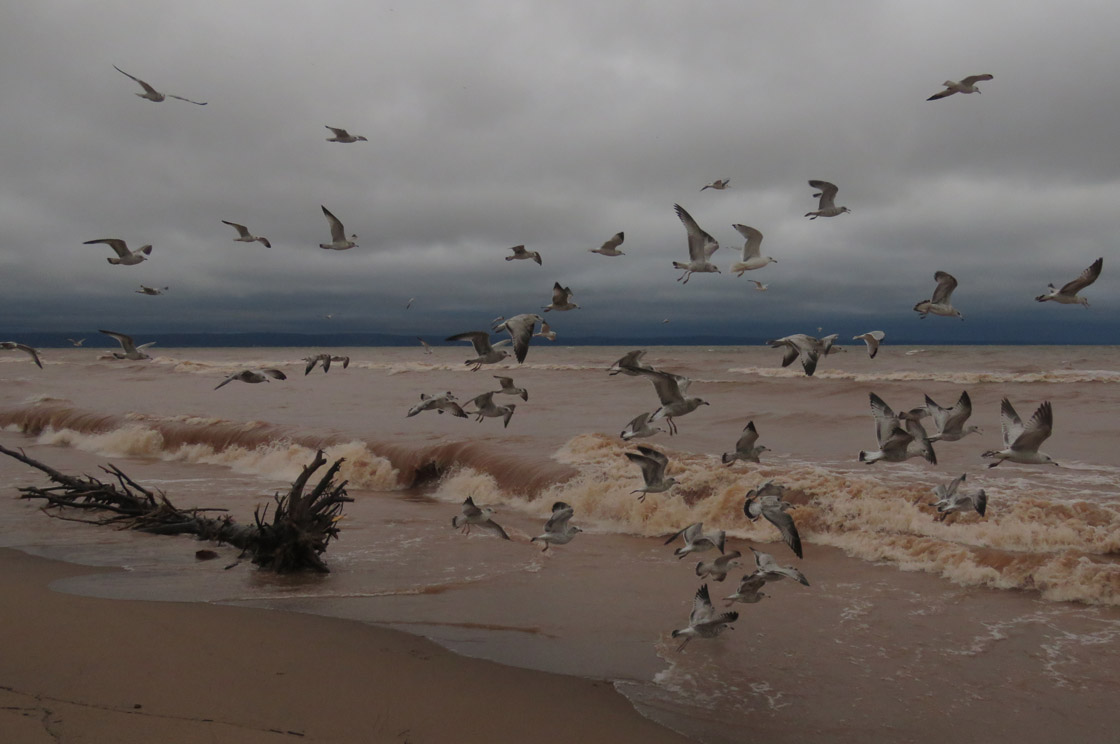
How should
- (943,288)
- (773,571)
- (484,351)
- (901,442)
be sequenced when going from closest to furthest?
(773,571), (901,442), (484,351), (943,288)

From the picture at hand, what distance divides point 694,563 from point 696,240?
4566 millimetres

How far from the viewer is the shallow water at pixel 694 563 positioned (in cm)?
632

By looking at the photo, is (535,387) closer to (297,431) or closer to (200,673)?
(297,431)

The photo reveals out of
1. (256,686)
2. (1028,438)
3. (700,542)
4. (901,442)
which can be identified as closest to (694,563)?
(700,542)

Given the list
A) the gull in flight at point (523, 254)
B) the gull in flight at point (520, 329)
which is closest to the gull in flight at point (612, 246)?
the gull in flight at point (523, 254)

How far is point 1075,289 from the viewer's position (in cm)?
1027

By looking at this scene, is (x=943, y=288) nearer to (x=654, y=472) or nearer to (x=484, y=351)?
(x=654, y=472)

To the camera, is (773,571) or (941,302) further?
(941,302)

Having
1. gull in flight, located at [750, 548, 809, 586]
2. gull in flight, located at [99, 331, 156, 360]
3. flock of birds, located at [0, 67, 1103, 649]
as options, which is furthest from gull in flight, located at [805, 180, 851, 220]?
gull in flight, located at [99, 331, 156, 360]

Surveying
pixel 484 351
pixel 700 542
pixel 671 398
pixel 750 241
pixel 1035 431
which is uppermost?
pixel 750 241

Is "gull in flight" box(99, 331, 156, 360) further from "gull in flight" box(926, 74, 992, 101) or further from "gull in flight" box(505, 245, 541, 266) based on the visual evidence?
"gull in flight" box(926, 74, 992, 101)

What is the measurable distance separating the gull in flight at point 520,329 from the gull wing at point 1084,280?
21.1ft

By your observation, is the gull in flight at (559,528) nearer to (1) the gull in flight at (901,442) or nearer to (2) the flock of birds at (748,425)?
(2) the flock of birds at (748,425)

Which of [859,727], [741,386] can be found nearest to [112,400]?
[741,386]
